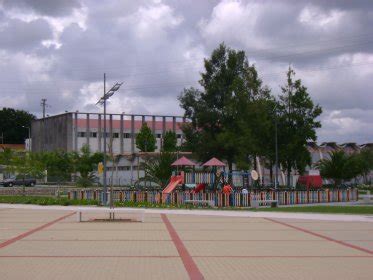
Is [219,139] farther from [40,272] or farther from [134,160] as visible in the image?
[40,272]

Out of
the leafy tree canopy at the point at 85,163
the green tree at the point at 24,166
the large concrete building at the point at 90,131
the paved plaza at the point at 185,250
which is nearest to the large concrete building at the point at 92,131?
the large concrete building at the point at 90,131

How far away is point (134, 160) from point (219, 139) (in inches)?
748

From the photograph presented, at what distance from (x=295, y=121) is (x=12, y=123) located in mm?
97024

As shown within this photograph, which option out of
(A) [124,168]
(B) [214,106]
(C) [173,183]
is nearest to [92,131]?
(A) [124,168]

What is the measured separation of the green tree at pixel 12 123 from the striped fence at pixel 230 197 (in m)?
96.2

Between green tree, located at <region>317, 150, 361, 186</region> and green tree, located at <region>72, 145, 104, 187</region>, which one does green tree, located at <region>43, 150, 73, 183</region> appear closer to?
green tree, located at <region>72, 145, 104, 187</region>

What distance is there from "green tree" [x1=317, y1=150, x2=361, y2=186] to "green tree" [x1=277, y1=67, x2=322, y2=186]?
5.82 m

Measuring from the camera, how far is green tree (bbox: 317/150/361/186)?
165ft

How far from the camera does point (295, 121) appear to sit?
45562 mm

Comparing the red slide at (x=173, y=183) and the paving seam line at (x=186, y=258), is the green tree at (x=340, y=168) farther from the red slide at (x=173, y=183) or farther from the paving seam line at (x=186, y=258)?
the paving seam line at (x=186, y=258)

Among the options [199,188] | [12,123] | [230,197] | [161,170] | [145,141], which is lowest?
[230,197]

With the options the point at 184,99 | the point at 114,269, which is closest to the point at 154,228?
the point at 114,269

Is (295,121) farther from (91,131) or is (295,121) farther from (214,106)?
(91,131)

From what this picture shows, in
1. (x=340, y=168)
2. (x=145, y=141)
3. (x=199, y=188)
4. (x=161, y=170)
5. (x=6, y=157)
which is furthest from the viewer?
(x=145, y=141)
